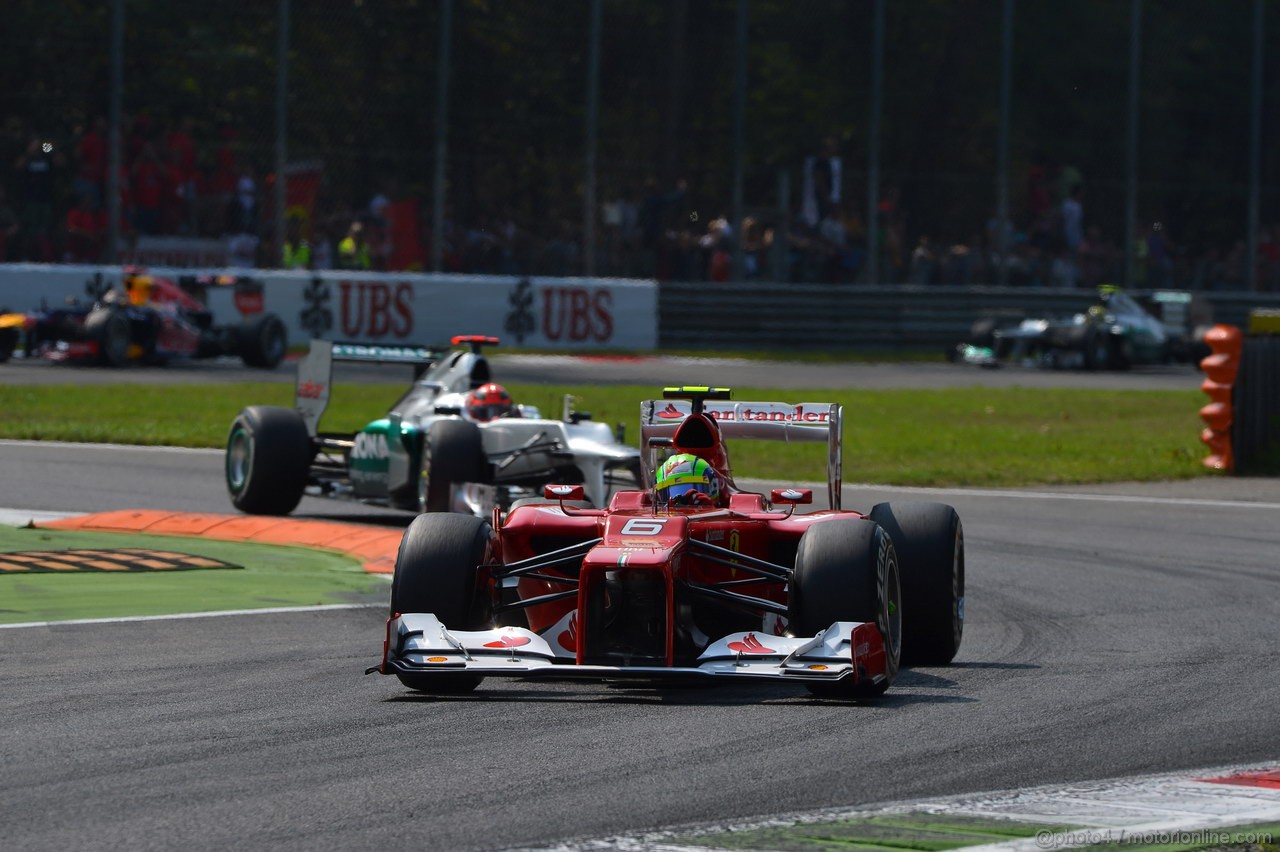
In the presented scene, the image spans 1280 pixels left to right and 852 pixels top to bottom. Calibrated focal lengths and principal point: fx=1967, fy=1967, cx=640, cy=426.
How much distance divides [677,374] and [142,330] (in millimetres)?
7646

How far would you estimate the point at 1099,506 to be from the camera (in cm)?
1592

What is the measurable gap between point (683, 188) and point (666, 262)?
52.7 inches

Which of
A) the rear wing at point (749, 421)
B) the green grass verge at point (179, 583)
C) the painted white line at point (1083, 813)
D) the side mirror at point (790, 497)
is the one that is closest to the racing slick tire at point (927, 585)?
the side mirror at point (790, 497)

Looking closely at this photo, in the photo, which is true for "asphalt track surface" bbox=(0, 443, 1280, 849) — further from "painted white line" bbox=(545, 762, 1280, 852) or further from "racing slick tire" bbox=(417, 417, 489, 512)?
"racing slick tire" bbox=(417, 417, 489, 512)

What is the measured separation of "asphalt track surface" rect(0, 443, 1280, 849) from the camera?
17.5 feet

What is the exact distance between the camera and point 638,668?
7176 millimetres

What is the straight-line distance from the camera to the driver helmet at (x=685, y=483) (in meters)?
8.25

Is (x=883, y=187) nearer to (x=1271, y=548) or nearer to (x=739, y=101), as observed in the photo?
(x=739, y=101)

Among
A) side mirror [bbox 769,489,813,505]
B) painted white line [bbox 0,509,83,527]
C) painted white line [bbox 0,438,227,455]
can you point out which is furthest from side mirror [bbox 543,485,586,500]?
painted white line [bbox 0,438,227,455]

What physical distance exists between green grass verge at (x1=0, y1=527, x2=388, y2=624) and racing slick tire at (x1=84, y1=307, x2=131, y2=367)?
15.1 m

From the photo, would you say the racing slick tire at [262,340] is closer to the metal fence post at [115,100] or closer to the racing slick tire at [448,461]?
the metal fence post at [115,100]

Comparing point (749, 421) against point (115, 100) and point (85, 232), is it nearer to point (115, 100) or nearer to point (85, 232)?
point (115, 100)

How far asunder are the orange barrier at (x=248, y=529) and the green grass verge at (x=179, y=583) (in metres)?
0.21

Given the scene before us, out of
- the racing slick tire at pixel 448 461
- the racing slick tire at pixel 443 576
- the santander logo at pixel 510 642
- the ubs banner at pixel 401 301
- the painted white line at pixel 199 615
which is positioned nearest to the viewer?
the santander logo at pixel 510 642
